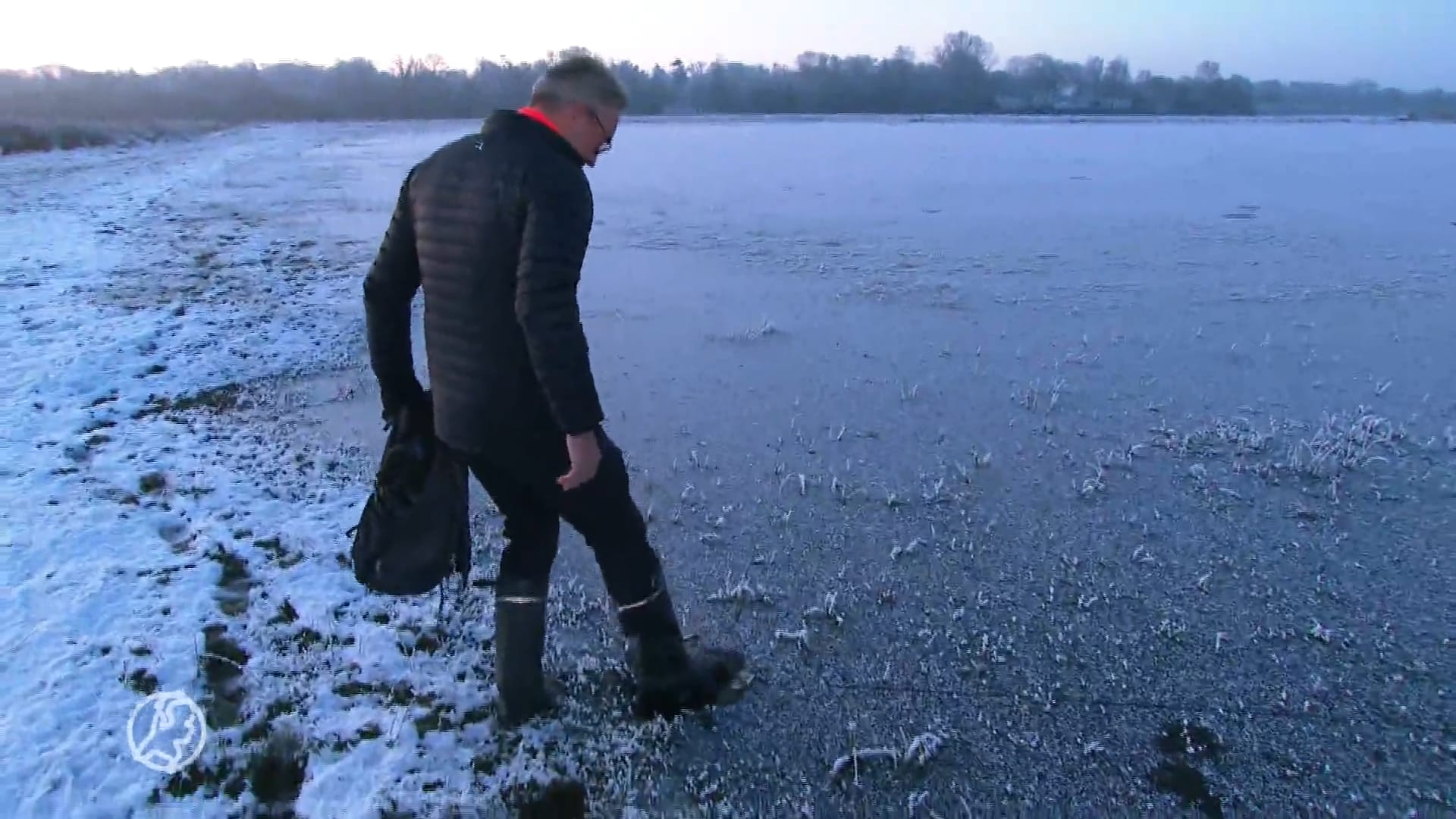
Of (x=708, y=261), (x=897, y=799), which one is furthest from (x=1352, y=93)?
(x=897, y=799)

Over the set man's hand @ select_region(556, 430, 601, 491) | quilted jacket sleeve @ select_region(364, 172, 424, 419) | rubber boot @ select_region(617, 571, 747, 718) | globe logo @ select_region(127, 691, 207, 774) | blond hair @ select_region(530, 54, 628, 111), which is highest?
blond hair @ select_region(530, 54, 628, 111)

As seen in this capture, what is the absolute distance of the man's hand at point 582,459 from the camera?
2602 millimetres

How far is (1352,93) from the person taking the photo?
126m

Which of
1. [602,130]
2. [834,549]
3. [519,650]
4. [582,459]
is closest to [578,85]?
[602,130]

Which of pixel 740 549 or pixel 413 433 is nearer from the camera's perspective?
pixel 413 433

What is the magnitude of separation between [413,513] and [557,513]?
1.67 feet

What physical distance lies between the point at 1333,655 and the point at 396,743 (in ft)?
11.8

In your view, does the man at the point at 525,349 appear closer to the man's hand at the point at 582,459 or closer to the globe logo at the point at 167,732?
the man's hand at the point at 582,459

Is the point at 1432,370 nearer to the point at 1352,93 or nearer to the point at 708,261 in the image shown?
the point at 708,261

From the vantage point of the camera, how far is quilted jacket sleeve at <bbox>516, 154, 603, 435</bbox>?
2.39 meters

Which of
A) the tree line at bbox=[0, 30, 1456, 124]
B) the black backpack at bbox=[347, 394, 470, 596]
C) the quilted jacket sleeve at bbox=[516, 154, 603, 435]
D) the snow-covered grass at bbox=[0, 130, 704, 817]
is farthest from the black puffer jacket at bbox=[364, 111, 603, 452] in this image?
the tree line at bbox=[0, 30, 1456, 124]

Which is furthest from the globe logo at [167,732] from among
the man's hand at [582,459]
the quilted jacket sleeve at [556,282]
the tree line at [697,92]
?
the tree line at [697,92]

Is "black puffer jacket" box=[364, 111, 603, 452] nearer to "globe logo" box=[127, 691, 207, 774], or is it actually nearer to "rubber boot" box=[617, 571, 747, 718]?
"rubber boot" box=[617, 571, 747, 718]

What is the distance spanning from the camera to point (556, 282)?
2.42m
